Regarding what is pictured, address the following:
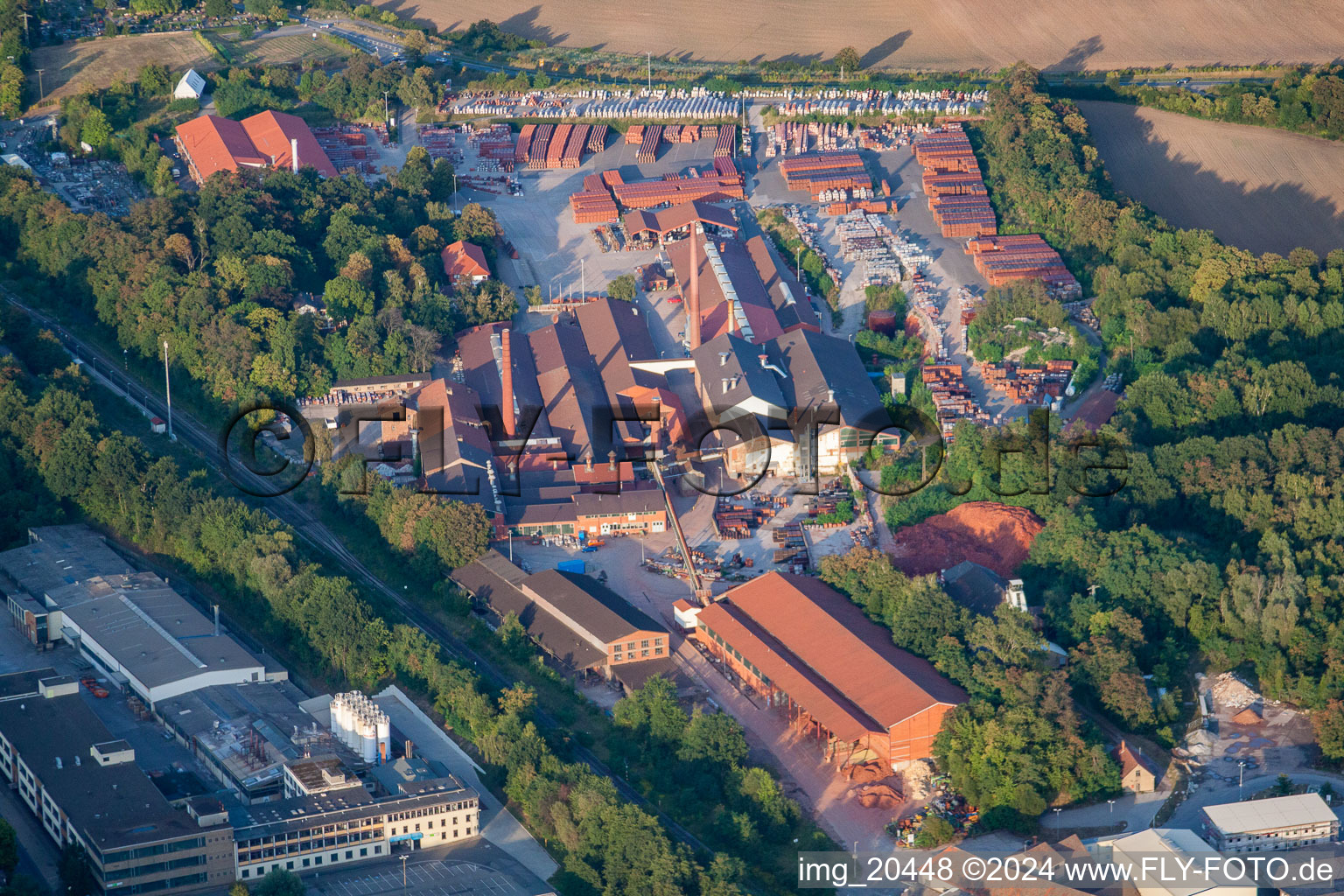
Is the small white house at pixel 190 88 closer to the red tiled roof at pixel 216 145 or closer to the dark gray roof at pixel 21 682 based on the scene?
the red tiled roof at pixel 216 145

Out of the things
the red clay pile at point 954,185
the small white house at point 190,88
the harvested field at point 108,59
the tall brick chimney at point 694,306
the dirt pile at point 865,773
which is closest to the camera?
the dirt pile at point 865,773

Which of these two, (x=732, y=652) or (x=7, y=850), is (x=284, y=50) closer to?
(x=732, y=652)

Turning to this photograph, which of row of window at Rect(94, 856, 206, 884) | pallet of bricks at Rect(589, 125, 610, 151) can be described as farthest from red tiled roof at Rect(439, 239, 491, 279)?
row of window at Rect(94, 856, 206, 884)

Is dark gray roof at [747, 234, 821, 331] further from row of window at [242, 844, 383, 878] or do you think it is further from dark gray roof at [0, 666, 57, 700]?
row of window at [242, 844, 383, 878]

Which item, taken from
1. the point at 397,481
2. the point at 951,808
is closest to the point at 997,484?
the point at 951,808

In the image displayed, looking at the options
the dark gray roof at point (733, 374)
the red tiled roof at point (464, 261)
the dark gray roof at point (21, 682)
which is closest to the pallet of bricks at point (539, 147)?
the red tiled roof at point (464, 261)

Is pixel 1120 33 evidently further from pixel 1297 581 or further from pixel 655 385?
pixel 1297 581
